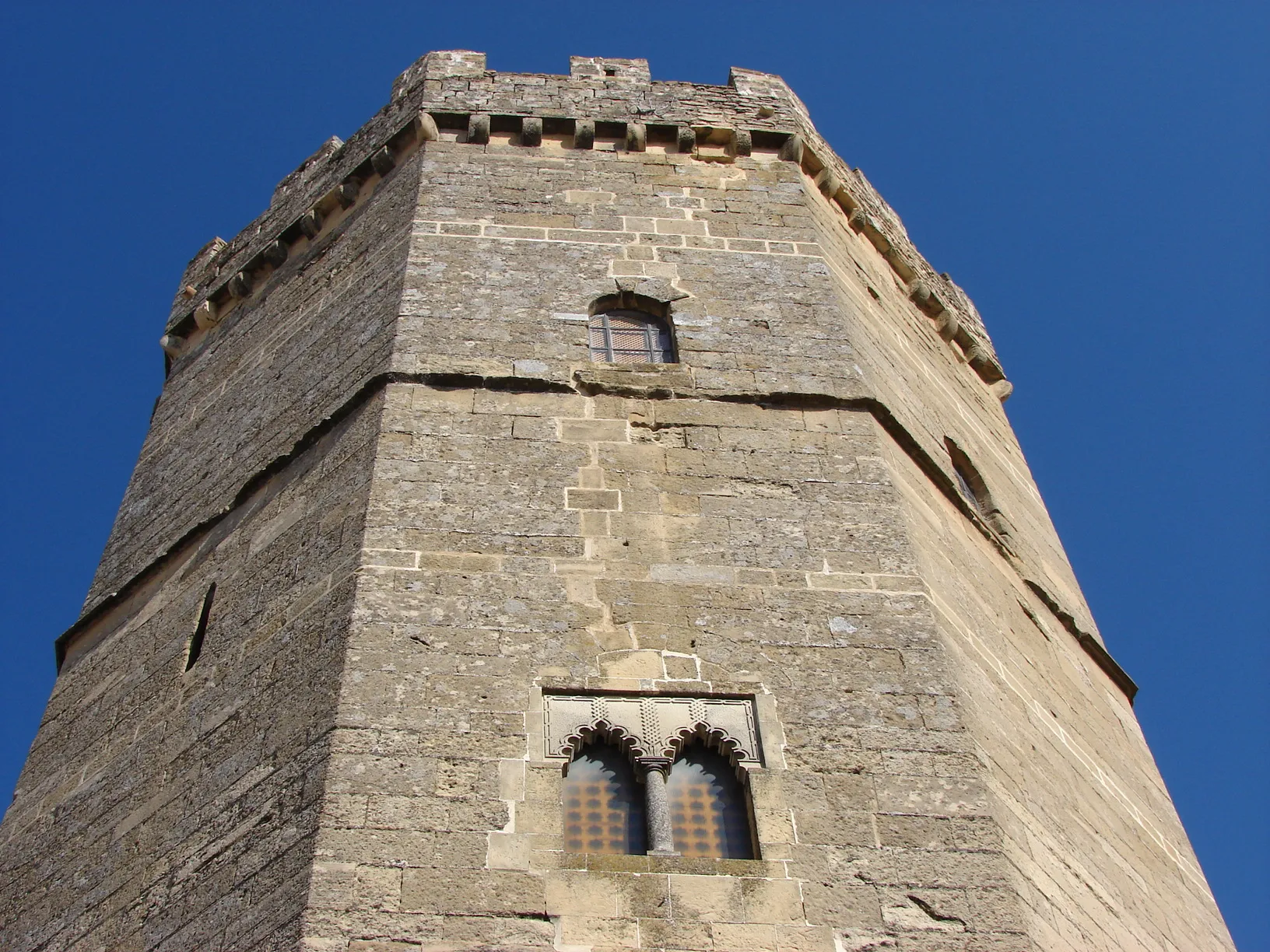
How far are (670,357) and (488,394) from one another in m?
1.06

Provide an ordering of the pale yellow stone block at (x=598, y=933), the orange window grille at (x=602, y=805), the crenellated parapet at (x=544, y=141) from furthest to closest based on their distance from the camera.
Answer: the crenellated parapet at (x=544, y=141) → the orange window grille at (x=602, y=805) → the pale yellow stone block at (x=598, y=933)

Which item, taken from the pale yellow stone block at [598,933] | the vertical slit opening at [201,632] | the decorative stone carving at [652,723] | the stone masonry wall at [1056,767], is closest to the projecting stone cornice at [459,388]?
the stone masonry wall at [1056,767]

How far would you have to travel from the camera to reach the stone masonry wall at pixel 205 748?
5.44 metres

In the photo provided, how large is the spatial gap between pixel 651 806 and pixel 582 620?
92 centimetres

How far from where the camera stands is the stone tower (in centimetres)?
521

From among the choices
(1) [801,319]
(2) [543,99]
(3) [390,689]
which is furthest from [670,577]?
(2) [543,99]

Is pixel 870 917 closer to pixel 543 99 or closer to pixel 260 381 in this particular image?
pixel 260 381

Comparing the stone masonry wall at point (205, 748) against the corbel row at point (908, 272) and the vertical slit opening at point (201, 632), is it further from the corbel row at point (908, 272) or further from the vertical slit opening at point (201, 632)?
the corbel row at point (908, 272)

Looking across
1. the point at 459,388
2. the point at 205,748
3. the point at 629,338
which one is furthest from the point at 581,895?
the point at 629,338

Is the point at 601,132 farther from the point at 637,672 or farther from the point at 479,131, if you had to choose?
the point at 637,672

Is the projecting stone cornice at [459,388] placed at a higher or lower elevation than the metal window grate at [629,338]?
lower

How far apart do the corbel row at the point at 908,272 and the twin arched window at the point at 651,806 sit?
205 inches

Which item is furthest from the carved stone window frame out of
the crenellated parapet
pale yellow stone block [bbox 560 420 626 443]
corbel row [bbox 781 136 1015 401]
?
corbel row [bbox 781 136 1015 401]

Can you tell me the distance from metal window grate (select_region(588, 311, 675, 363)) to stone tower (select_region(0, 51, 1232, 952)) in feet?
0.08
